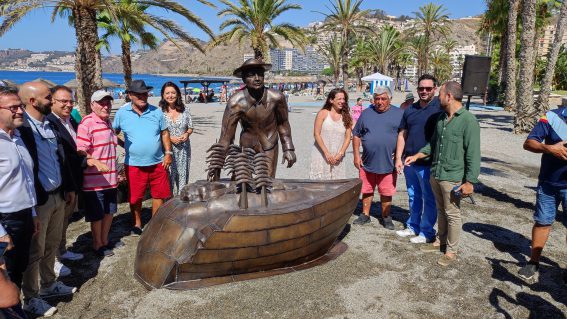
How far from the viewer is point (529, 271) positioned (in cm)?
352

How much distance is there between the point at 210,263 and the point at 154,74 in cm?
20874

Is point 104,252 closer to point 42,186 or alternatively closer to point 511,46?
point 42,186

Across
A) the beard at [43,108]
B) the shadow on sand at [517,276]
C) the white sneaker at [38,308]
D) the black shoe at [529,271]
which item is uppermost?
the beard at [43,108]

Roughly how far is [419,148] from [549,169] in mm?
1221

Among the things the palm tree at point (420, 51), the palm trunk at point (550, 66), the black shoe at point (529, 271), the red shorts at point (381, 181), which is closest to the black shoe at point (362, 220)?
the red shorts at point (381, 181)

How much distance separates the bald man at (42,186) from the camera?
2777 mm

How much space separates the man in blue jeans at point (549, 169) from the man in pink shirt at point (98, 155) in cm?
396

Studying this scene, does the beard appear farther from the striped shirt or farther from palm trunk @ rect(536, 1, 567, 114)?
palm trunk @ rect(536, 1, 567, 114)

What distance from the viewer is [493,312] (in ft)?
9.76

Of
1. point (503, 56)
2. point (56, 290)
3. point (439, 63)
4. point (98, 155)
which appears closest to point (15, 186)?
point (56, 290)

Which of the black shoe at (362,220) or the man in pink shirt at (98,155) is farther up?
the man in pink shirt at (98,155)

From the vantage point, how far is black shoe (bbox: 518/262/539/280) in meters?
3.50

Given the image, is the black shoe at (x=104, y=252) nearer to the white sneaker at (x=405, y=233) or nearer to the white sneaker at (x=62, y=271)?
the white sneaker at (x=62, y=271)

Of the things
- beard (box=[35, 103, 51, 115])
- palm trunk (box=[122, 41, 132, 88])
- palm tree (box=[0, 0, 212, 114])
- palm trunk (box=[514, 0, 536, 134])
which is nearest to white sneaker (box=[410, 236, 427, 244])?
beard (box=[35, 103, 51, 115])
